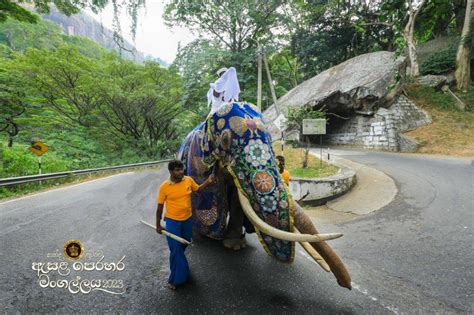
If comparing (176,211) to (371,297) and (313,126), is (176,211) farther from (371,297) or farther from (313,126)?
(313,126)

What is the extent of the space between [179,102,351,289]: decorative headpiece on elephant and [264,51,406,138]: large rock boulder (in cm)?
940

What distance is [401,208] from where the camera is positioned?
212 inches

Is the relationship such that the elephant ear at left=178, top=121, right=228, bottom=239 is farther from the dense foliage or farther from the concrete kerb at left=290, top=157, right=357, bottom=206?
the dense foliage

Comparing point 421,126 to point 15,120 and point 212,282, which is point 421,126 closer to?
point 212,282

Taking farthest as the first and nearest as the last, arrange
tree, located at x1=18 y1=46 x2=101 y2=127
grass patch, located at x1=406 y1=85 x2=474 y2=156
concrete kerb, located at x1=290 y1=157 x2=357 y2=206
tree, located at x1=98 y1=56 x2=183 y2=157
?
tree, located at x1=98 y1=56 x2=183 y2=157
tree, located at x1=18 y1=46 x2=101 y2=127
grass patch, located at x1=406 y1=85 x2=474 y2=156
concrete kerb, located at x1=290 y1=157 x2=357 y2=206

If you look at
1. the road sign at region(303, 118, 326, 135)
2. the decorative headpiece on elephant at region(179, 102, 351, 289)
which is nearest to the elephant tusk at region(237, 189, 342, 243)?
the decorative headpiece on elephant at region(179, 102, 351, 289)

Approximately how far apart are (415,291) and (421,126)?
12.9 metres

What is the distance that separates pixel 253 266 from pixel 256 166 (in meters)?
1.45

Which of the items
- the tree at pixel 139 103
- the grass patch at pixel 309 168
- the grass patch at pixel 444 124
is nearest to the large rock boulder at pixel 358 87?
the grass patch at pixel 444 124

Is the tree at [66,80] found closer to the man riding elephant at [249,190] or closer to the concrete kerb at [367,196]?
the man riding elephant at [249,190]

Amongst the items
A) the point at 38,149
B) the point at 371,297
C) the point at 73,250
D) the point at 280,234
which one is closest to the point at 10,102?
the point at 38,149

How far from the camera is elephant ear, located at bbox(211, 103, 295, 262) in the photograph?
2287 millimetres

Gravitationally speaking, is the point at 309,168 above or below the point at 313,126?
below

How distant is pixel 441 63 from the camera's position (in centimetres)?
1533
